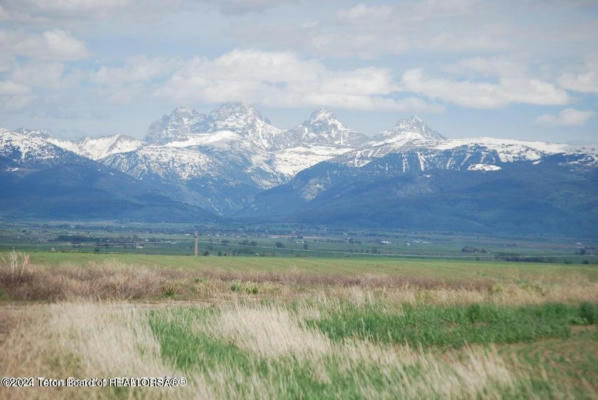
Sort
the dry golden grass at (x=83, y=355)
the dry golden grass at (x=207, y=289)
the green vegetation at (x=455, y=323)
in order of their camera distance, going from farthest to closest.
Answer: the dry golden grass at (x=207, y=289) < the green vegetation at (x=455, y=323) < the dry golden grass at (x=83, y=355)

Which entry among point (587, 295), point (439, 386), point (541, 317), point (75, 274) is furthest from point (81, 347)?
point (75, 274)

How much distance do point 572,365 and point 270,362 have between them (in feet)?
21.1

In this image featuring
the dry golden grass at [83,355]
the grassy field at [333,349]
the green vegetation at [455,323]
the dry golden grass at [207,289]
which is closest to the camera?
the grassy field at [333,349]

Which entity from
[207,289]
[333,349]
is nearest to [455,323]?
[333,349]

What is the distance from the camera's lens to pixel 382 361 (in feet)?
50.0

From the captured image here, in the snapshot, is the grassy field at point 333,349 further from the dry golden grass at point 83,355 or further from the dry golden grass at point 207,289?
the dry golden grass at point 207,289

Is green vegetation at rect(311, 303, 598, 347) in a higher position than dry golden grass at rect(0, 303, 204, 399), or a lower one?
higher

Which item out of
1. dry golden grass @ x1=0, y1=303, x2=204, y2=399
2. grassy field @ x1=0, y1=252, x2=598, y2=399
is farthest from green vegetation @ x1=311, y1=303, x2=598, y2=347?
dry golden grass @ x1=0, y1=303, x2=204, y2=399

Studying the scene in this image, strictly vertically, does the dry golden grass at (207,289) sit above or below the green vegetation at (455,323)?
below

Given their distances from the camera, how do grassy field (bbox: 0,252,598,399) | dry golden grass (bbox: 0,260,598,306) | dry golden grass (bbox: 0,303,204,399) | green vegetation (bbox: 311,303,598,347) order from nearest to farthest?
grassy field (bbox: 0,252,598,399) < dry golden grass (bbox: 0,303,204,399) < green vegetation (bbox: 311,303,598,347) < dry golden grass (bbox: 0,260,598,306)

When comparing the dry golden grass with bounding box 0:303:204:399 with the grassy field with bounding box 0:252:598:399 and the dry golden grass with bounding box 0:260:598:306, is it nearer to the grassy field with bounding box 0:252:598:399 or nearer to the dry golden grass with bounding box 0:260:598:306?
the grassy field with bounding box 0:252:598:399

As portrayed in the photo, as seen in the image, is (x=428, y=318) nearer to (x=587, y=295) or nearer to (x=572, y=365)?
(x=572, y=365)

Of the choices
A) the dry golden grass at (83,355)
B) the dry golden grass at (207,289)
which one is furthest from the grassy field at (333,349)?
the dry golden grass at (207,289)

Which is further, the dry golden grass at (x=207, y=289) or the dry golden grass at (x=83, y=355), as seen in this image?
the dry golden grass at (x=207, y=289)
